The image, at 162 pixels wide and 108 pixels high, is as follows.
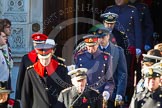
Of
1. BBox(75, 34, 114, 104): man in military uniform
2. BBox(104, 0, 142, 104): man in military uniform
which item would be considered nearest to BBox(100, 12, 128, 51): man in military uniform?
BBox(104, 0, 142, 104): man in military uniform

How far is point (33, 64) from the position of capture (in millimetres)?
10844

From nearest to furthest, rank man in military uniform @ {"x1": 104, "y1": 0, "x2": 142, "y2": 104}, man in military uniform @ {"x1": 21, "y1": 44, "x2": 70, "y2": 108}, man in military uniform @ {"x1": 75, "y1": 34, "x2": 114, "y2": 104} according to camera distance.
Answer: man in military uniform @ {"x1": 21, "y1": 44, "x2": 70, "y2": 108}
man in military uniform @ {"x1": 75, "y1": 34, "x2": 114, "y2": 104}
man in military uniform @ {"x1": 104, "y1": 0, "x2": 142, "y2": 104}

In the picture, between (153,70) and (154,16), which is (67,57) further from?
(153,70)

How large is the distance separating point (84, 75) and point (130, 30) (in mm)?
2591

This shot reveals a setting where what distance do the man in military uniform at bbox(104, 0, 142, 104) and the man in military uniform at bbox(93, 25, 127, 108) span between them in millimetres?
1144

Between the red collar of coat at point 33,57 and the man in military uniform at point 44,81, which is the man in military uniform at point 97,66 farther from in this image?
the red collar of coat at point 33,57

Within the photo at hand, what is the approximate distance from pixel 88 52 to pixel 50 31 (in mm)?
2917

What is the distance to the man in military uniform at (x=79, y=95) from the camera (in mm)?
10219

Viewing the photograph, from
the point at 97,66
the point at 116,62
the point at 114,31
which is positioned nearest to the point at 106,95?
the point at 97,66

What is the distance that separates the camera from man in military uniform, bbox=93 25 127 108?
11.2 meters

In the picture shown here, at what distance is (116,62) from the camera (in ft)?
37.2

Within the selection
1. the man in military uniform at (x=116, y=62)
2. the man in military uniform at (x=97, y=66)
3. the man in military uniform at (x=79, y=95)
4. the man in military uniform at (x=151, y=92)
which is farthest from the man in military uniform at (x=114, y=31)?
the man in military uniform at (x=151, y=92)

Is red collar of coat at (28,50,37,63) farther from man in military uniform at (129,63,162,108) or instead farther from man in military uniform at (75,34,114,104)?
man in military uniform at (129,63,162,108)

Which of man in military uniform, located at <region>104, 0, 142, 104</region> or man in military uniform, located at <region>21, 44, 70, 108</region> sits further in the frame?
man in military uniform, located at <region>104, 0, 142, 104</region>
